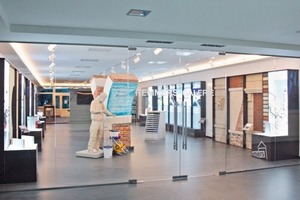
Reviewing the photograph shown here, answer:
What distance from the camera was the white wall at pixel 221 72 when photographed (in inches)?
362

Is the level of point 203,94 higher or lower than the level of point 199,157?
higher

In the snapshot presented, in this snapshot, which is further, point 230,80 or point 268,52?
point 230,80

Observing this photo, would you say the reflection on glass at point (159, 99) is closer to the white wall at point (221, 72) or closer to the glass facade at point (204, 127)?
the glass facade at point (204, 127)

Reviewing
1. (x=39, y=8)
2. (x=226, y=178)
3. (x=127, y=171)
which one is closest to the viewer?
(x=39, y=8)

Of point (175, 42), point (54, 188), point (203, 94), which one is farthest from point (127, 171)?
point (203, 94)

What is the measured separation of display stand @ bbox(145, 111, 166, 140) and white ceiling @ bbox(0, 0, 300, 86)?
121 inches

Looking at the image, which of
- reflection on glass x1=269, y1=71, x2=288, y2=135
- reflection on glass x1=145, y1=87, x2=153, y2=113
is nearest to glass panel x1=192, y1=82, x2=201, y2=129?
reflection on glass x1=145, y1=87, x2=153, y2=113

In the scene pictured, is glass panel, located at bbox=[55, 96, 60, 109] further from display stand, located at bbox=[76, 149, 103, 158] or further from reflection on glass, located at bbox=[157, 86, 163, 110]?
reflection on glass, located at bbox=[157, 86, 163, 110]

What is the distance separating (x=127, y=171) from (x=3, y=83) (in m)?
3.34

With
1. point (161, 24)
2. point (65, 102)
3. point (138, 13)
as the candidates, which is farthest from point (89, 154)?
point (138, 13)

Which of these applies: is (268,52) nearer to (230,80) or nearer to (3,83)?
(230,80)

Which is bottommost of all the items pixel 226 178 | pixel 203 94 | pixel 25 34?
pixel 226 178

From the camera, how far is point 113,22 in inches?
198

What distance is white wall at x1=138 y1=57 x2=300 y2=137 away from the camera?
919 cm
